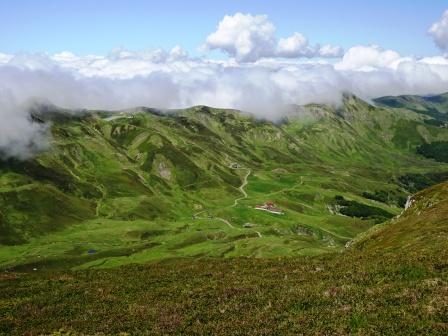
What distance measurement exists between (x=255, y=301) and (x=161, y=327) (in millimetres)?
6491

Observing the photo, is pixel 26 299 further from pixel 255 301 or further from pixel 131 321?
pixel 255 301

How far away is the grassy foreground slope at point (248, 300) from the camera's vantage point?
23516mm

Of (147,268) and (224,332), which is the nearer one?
(224,332)

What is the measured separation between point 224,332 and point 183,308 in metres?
6.44

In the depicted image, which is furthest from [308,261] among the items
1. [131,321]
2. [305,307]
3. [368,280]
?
[131,321]

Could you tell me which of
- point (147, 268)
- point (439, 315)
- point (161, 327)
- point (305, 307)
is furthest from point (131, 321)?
point (147, 268)

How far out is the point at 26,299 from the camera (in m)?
37.1

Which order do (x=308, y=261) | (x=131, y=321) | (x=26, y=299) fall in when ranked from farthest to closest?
(x=308, y=261) < (x=26, y=299) < (x=131, y=321)

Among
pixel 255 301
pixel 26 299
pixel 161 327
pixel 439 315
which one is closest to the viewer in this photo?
pixel 439 315

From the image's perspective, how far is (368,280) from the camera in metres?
31.5

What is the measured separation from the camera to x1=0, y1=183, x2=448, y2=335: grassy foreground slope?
2352 centimetres

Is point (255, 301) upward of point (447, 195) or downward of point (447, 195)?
upward

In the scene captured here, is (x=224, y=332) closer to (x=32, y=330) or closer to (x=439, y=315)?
(x=439, y=315)

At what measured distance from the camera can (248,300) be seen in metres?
30.3
